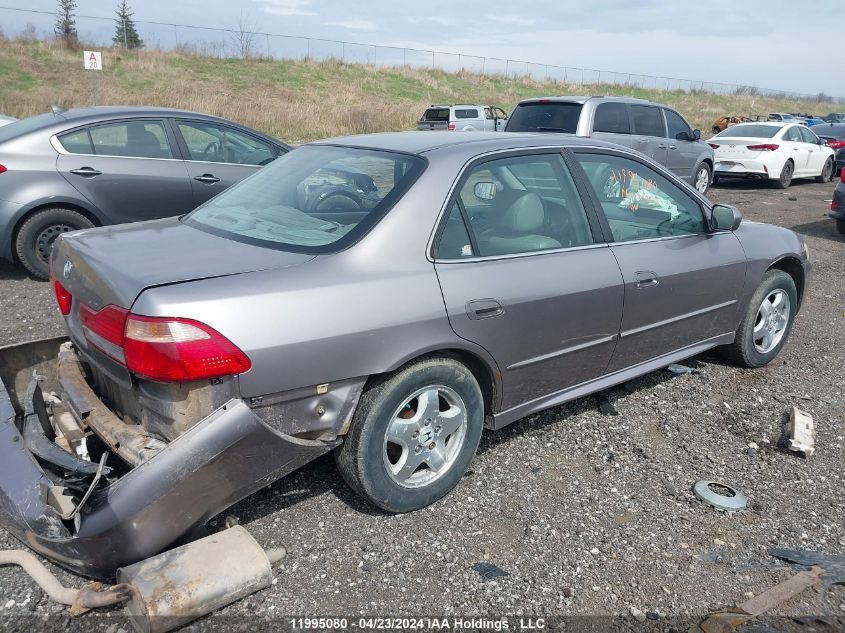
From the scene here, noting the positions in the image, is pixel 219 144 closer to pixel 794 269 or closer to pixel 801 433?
pixel 794 269

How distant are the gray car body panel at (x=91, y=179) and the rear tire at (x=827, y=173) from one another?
52.1 ft

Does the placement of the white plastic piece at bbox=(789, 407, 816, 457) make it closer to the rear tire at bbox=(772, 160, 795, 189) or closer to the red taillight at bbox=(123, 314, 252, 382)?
the red taillight at bbox=(123, 314, 252, 382)

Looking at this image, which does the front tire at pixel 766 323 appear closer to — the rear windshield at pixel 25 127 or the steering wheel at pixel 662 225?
the steering wheel at pixel 662 225

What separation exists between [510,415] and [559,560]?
781 millimetres

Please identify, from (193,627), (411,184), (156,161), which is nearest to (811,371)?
(411,184)

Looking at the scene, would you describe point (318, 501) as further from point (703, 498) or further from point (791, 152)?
point (791, 152)

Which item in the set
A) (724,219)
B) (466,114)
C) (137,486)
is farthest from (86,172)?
(466,114)

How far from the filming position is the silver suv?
392 inches

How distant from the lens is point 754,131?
1600 centimetres

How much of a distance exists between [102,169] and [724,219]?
5.54 m

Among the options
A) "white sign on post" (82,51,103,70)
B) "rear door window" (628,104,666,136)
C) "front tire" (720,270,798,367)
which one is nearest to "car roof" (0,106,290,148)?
"front tire" (720,270,798,367)

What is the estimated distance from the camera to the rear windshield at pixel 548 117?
9914 millimetres

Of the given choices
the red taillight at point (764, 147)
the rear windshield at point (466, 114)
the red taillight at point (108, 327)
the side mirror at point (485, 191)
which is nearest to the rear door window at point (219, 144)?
the side mirror at point (485, 191)

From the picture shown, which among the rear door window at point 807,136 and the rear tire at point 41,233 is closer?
the rear tire at point 41,233
